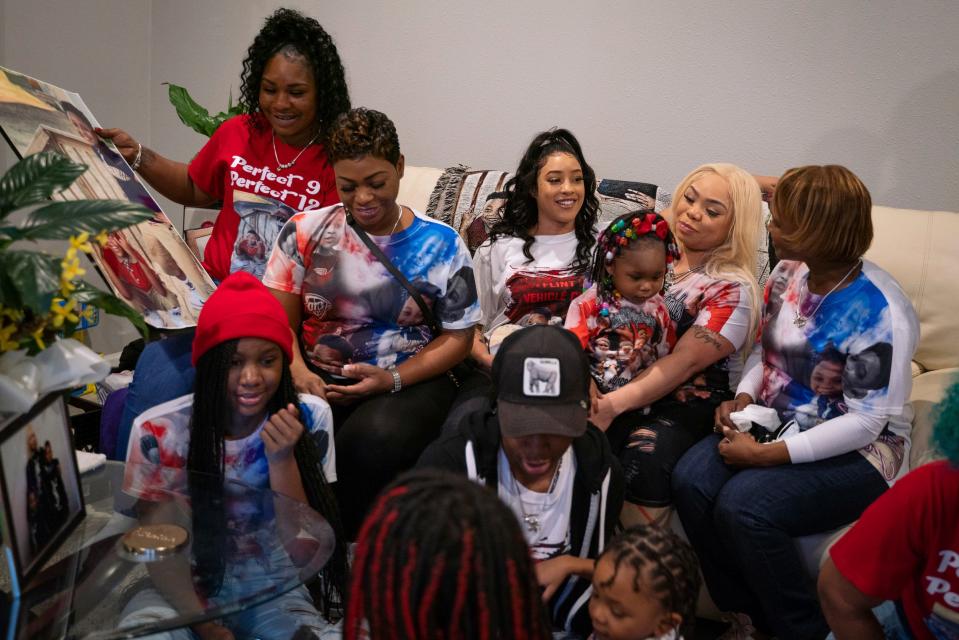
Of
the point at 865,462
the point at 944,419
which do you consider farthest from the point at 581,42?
the point at 944,419

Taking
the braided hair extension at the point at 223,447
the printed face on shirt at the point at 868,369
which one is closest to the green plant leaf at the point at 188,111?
the braided hair extension at the point at 223,447

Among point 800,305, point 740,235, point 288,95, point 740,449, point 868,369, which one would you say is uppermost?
point 288,95

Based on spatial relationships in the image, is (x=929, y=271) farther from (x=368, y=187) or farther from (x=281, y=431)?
(x=281, y=431)

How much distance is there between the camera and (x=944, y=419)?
153cm

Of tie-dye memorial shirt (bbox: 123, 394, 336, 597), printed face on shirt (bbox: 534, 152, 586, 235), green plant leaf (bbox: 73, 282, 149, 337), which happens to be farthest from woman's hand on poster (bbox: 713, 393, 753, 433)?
green plant leaf (bbox: 73, 282, 149, 337)

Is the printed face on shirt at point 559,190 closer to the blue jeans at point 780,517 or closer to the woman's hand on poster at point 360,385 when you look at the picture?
the woman's hand on poster at point 360,385

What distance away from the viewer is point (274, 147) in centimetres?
284

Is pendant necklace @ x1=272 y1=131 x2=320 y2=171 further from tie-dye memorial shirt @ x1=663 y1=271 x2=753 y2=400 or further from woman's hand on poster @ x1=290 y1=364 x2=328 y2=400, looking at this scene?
tie-dye memorial shirt @ x1=663 y1=271 x2=753 y2=400

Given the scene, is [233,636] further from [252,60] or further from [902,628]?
[252,60]

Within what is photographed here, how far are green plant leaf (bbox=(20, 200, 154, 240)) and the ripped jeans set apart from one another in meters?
1.32

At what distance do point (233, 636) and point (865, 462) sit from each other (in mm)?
1443

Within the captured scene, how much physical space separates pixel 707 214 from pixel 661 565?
1.23 metres

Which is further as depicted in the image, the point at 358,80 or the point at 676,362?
the point at 358,80

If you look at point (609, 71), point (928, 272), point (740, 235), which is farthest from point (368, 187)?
point (928, 272)
